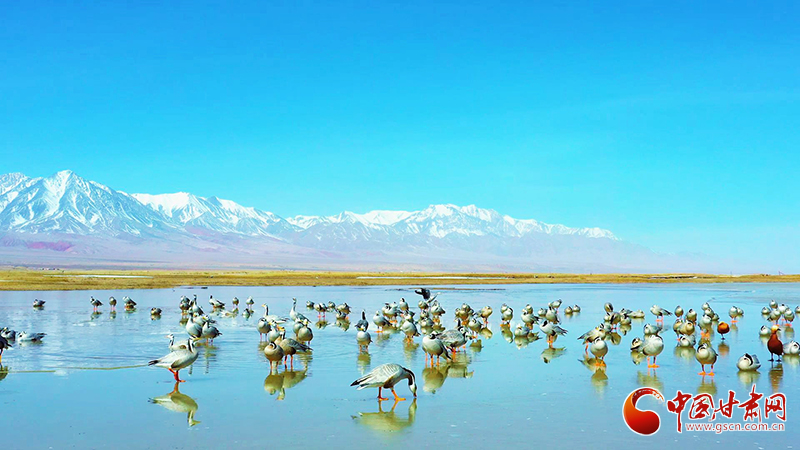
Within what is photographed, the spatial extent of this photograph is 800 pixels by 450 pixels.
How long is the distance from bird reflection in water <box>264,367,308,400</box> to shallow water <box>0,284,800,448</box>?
1.1 inches

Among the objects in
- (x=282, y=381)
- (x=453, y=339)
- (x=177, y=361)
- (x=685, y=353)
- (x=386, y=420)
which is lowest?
(x=386, y=420)

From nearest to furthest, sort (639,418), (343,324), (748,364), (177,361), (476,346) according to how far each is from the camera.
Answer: (639,418) < (177,361) < (748,364) < (476,346) < (343,324)

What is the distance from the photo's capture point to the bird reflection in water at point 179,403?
45.9 ft

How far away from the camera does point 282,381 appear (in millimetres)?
17531

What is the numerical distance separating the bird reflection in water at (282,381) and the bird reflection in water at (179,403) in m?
1.87

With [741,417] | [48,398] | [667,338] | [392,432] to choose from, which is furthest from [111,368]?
[667,338]

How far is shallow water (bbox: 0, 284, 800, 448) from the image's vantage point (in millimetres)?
12312

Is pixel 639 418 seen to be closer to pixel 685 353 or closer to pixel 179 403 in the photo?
pixel 179 403

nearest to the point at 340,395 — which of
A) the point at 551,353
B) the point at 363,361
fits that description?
the point at 363,361

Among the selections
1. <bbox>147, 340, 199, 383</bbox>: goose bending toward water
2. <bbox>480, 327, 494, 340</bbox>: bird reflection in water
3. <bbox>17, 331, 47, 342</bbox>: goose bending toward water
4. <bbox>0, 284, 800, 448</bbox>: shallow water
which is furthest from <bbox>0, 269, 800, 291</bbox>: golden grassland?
<bbox>147, 340, 199, 383</bbox>: goose bending toward water

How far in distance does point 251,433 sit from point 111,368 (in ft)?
27.1

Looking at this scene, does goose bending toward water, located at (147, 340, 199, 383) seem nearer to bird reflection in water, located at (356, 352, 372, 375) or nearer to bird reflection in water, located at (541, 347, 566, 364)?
bird reflection in water, located at (356, 352, 372, 375)

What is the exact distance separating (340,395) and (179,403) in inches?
138

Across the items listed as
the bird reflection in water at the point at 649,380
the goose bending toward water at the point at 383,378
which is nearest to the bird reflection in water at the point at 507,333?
the bird reflection in water at the point at 649,380
